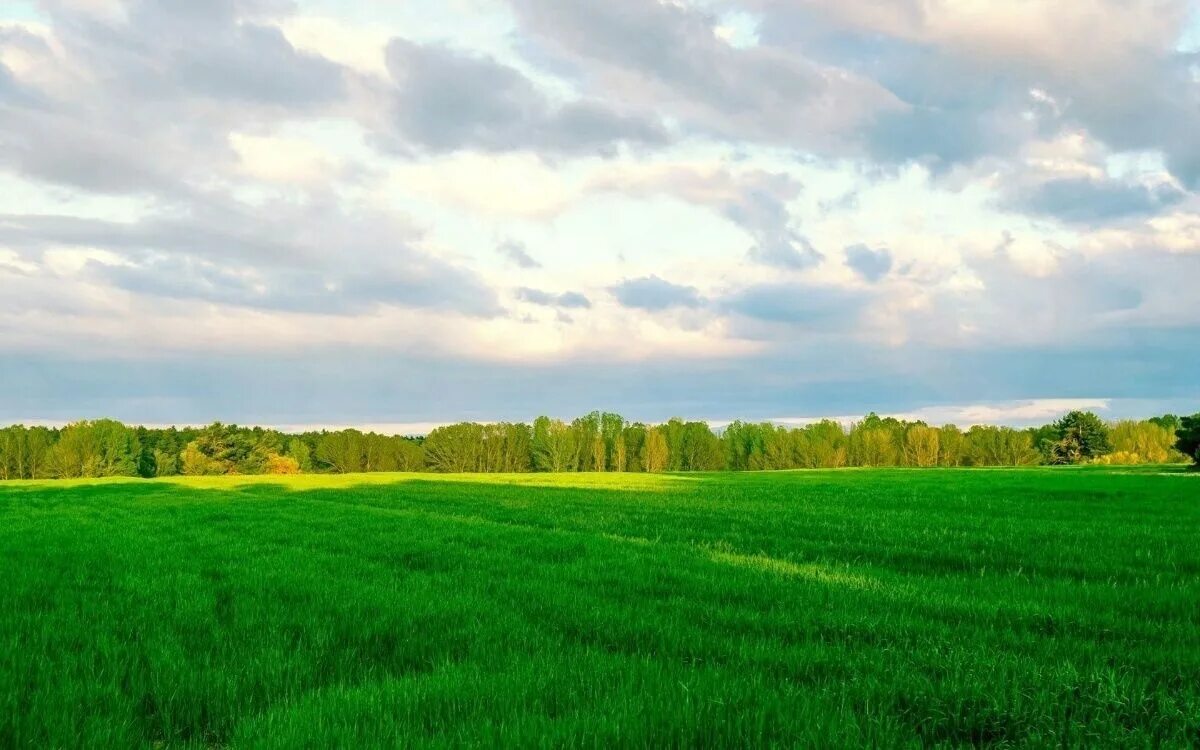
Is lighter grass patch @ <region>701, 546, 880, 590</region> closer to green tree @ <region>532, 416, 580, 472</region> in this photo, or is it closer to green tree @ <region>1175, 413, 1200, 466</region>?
green tree @ <region>1175, 413, 1200, 466</region>

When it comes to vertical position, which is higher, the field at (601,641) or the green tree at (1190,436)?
the green tree at (1190,436)

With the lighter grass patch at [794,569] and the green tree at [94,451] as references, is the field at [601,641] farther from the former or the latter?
the green tree at [94,451]

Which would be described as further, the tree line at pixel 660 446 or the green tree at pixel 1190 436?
the tree line at pixel 660 446

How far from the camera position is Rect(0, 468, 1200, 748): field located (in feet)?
14.8

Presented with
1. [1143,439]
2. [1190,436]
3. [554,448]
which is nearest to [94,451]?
[554,448]

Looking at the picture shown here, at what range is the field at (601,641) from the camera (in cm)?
451

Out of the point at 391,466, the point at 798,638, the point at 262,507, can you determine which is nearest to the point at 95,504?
the point at 262,507

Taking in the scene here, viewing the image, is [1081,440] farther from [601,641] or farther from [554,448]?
[601,641]

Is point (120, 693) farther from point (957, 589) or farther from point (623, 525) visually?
point (623, 525)

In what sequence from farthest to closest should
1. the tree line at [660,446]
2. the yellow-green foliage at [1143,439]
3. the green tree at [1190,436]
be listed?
1. the tree line at [660,446]
2. the yellow-green foliage at [1143,439]
3. the green tree at [1190,436]

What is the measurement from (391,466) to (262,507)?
123 metres

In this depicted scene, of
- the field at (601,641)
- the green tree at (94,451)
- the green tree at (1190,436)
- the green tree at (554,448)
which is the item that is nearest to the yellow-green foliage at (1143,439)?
the green tree at (1190,436)

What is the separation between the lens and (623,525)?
17.8m

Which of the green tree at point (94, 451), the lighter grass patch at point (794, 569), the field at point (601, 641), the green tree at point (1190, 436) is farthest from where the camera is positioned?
the green tree at point (94, 451)
